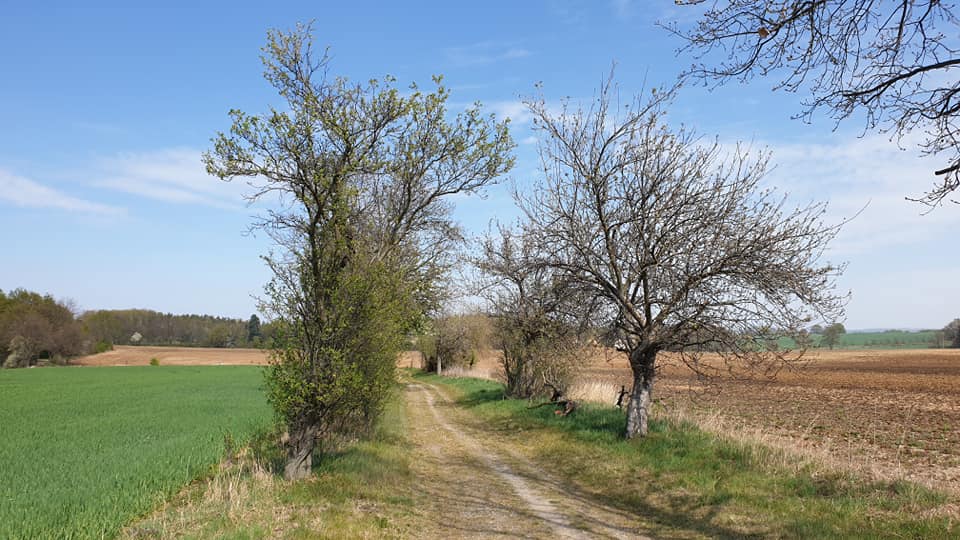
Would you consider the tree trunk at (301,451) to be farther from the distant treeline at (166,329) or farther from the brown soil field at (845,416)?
the distant treeline at (166,329)

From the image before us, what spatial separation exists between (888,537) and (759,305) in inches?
220

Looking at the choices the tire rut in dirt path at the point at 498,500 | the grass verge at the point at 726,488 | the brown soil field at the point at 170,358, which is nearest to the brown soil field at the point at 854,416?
the grass verge at the point at 726,488

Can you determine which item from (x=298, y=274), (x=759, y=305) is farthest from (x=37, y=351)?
(x=759, y=305)

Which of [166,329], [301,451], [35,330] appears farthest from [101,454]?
[166,329]

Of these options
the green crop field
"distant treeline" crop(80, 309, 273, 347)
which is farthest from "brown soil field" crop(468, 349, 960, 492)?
"distant treeline" crop(80, 309, 273, 347)

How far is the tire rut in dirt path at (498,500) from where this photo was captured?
798 centimetres

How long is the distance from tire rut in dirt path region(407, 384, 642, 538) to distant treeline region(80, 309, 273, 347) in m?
116

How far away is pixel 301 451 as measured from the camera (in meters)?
9.89

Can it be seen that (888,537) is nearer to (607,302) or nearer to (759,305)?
(759,305)

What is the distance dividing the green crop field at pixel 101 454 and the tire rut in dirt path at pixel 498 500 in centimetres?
446

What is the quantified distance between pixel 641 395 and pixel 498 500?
188 inches

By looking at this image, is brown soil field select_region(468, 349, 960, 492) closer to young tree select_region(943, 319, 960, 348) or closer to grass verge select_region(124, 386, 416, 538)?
grass verge select_region(124, 386, 416, 538)

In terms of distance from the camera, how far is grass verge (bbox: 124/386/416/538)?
720 centimetres

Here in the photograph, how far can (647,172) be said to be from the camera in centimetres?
1270
